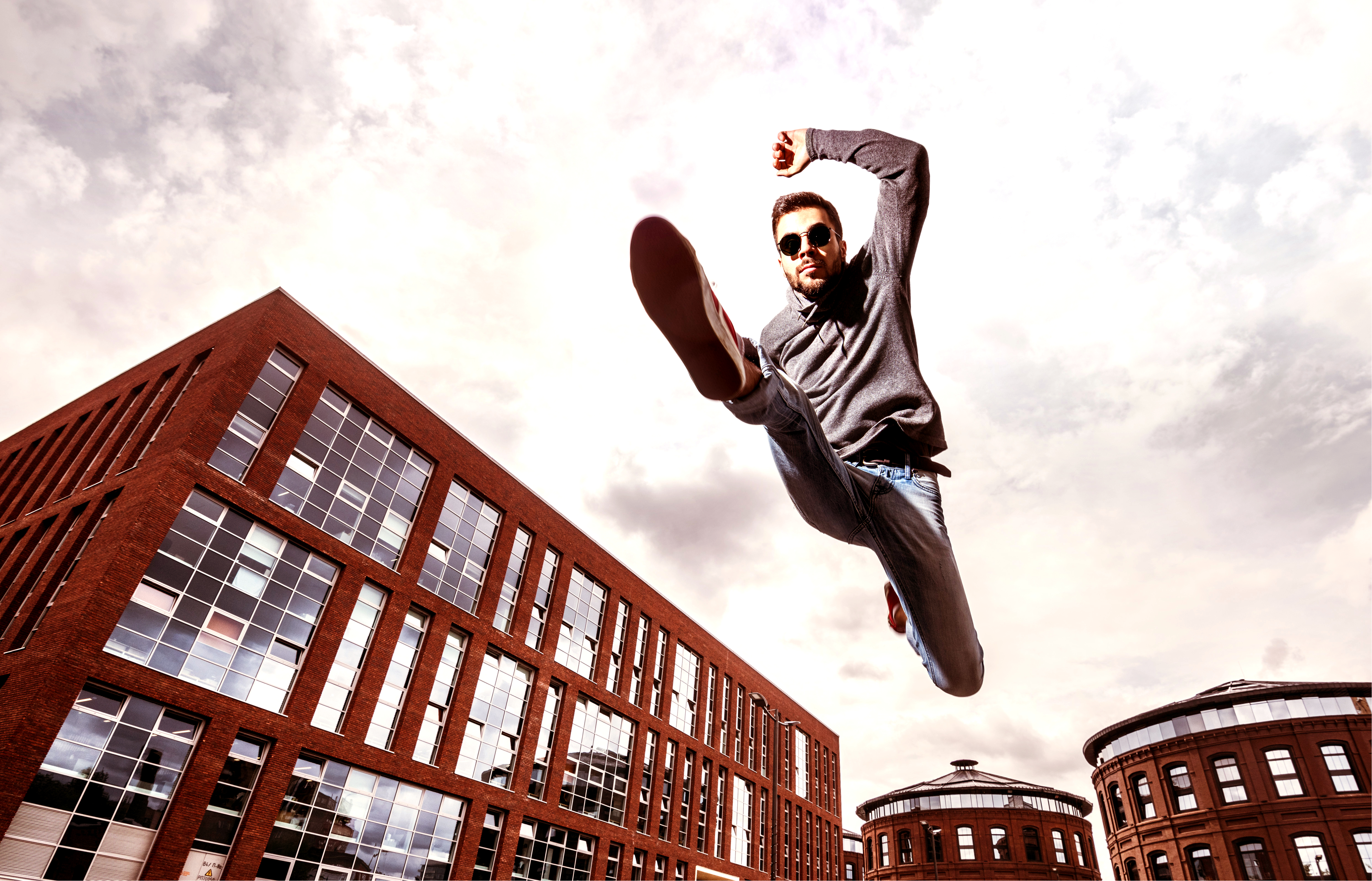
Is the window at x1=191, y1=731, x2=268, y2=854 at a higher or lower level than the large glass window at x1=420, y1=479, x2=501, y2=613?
lower

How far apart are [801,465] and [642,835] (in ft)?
106

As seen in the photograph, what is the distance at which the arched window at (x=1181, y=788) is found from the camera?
3747cm

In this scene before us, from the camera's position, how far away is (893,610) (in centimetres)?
373

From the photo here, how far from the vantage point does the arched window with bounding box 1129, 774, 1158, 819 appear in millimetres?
39594

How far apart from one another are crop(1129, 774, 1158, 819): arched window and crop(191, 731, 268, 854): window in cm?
4302

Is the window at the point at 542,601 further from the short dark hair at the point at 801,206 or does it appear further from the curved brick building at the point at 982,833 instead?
the curved brick building at the point at 982,833

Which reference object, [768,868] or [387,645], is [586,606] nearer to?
[387,645]

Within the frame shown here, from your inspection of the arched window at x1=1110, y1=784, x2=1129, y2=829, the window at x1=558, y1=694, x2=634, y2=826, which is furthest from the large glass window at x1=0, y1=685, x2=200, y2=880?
the arched window at x1=1110, y1=784, x2=1129, y2=829

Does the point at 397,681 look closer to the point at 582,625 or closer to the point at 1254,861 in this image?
the point at 582,625

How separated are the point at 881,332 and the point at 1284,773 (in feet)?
149

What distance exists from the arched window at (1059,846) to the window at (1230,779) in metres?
20.4

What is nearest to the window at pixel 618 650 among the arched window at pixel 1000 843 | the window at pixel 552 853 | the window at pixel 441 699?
the window at pixel 552 853

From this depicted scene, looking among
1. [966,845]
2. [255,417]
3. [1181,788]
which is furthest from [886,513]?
[966,845]

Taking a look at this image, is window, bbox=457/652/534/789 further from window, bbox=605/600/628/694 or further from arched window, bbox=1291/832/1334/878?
arched window, bbox=1291/832/1334/878
